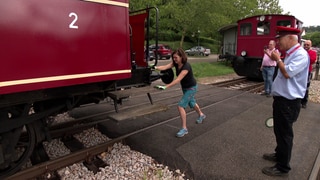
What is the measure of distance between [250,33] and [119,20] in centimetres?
1065

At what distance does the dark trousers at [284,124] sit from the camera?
3412 mm

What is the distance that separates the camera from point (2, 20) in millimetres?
2428

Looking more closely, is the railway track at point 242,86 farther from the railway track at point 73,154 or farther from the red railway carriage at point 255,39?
the railway track at point 73,154

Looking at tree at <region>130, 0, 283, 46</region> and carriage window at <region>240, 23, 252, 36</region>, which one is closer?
carriage window at <region>240, 23, 252, 36</region>

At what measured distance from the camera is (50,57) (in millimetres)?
2869

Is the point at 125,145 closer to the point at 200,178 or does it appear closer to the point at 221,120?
the point at 200,178

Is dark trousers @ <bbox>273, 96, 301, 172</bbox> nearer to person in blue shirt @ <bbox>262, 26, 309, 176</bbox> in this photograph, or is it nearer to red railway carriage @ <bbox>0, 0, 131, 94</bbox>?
person in blue shirt @ <bbox>262, 26, 309, 176</bbox>

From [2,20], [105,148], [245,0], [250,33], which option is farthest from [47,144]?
[245,0]

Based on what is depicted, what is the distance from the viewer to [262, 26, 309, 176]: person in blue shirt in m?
3.30

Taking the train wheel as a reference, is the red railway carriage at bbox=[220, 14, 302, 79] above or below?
above

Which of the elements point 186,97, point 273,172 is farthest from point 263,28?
point 273,172

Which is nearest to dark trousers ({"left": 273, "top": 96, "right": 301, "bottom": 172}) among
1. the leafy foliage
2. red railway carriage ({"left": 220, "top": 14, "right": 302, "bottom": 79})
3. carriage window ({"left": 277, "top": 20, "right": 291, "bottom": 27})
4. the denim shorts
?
the denim shorts

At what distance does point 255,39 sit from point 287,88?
384 inches

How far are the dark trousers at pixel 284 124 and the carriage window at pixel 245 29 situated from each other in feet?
33.4
